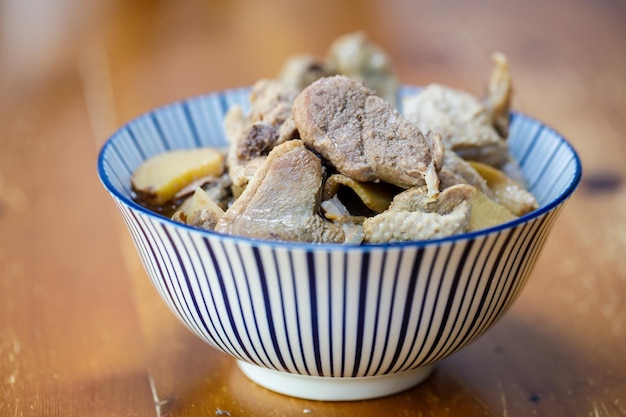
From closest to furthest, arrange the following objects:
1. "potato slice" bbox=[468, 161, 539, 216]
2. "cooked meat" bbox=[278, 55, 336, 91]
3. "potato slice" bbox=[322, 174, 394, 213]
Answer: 1. "potato slice" bbox=[322, 174, 394, 213]
2. "potato slice" bbox=[468, 161, 539, 216]
3. "cooked meat" bbox=[278, 55, 336, 91]

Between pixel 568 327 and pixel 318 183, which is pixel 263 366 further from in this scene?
pixel 568 327

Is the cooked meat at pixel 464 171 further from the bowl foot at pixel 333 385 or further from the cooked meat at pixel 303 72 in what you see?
the cooked meat at pixel 303 72

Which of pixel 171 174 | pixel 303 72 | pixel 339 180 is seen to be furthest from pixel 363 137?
pixel 303 72

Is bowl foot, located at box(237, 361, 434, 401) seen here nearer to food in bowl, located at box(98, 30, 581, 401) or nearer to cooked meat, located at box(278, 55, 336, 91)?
food in bowl, located at box(98, 30, 581, 401)

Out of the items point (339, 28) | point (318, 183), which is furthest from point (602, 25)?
point (318, 183)

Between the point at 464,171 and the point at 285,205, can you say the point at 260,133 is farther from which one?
the point at 464,171

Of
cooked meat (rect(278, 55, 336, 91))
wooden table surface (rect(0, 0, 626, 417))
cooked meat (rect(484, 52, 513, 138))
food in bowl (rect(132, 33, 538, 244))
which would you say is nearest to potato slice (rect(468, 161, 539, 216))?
food in bowl (rect(132, 33, 538, 244))
